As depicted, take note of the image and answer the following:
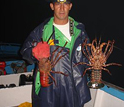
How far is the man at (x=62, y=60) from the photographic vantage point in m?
1.95

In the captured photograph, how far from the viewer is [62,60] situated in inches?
77.0

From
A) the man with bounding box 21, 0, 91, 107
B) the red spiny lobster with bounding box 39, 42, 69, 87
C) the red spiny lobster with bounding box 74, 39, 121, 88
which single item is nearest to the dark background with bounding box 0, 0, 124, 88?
the red spiny lobster with bounding box 74, 39, 121, 88

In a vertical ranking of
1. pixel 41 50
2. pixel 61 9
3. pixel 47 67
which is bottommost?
pixel 47 67

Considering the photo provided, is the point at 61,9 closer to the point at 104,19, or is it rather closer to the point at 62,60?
the point at 62,60

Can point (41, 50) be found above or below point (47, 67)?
above

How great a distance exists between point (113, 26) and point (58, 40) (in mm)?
5891

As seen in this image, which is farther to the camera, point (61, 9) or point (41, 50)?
point (61, 9)

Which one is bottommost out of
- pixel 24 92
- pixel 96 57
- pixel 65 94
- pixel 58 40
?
pixel 24 92

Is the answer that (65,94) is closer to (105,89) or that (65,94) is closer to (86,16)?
(105,89)

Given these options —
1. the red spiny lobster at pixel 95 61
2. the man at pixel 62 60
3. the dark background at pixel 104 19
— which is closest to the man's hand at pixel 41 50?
the man at pixel 62 60

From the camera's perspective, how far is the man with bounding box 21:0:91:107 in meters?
1.95

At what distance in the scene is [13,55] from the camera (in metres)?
7.39

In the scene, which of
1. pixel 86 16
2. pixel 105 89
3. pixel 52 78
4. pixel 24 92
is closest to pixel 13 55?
pixel 86 16

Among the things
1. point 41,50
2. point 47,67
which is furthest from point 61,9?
point 47,67
